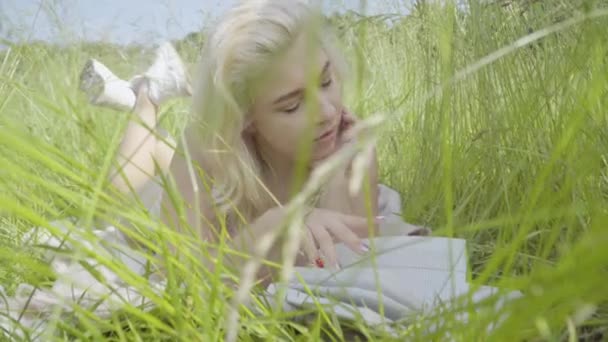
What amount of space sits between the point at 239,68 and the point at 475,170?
1.82 feet

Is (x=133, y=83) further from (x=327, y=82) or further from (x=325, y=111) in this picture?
(x=325, y=111)

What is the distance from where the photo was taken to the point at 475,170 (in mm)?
1113

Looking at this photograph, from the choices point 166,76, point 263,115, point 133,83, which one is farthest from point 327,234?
point 133,83

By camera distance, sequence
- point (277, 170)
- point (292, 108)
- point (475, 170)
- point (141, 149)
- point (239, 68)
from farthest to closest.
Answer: point (141, 149) → point (277, 170) → point (239, 68) → point (292, 108) → point (475, 170)

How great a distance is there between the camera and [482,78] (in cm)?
108

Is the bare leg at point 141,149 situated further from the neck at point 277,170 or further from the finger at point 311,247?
the finger at point 311,247

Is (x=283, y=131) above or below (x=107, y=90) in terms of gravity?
below

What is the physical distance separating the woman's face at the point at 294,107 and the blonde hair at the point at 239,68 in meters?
0.04

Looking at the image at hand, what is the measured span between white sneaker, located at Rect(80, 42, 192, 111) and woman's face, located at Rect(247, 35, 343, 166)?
0.85 metres

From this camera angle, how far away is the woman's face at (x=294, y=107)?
3.92 feet

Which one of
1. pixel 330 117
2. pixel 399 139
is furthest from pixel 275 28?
pixel 399 139

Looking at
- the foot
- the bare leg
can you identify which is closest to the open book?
the bare leg

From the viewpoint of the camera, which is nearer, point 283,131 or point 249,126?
point 283,131

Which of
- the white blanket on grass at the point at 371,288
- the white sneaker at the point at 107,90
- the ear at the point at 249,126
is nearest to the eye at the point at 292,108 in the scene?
the ear at the point at 249,126
